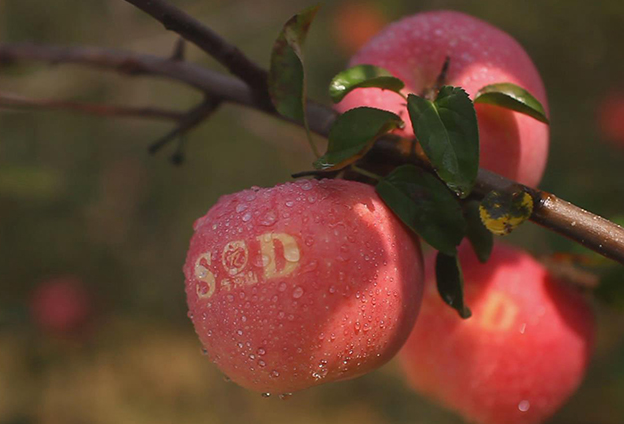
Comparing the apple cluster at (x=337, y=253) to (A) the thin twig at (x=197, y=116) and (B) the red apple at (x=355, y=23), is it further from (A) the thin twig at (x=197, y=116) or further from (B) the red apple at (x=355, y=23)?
(B) the red apple at (x=355, y=23)

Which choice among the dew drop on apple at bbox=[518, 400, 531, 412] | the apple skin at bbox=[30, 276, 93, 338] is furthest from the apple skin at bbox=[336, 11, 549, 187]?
the apple skin at bbox=[30, 276, 93, 338]

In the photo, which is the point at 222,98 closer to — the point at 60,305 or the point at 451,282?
the point at 451,282

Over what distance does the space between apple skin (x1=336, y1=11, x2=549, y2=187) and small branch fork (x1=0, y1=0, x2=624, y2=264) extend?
2.3 inches

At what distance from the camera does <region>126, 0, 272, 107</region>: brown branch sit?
413 millimetres

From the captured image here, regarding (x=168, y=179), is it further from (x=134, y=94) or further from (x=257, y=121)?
(x=257, y=121)

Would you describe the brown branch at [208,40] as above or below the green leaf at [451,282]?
above

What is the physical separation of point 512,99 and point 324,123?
0.49ft

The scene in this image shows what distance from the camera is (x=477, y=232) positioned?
477mm

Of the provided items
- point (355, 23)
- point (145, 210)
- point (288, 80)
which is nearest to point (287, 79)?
point (288, 80)

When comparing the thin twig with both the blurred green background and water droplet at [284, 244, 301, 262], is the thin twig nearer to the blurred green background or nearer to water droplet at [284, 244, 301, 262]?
water droplet at [284, 244, 301, 262]

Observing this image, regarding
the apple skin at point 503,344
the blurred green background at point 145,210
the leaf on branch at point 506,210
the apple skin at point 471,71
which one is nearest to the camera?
the leaf on branch at point 506,210

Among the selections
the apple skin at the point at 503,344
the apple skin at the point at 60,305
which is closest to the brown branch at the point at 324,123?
the apple skin at the point at 503,344

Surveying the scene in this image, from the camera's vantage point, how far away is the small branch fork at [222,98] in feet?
1.27

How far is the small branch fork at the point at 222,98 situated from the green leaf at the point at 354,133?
0.10 feet
